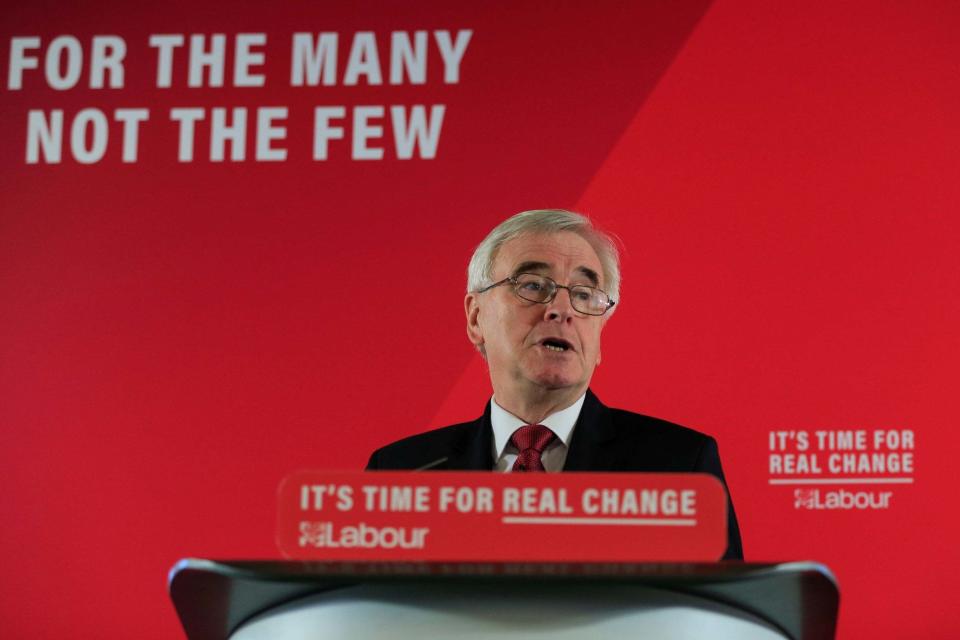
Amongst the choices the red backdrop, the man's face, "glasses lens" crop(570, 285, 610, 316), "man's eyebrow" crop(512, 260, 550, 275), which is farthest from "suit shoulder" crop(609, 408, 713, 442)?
the red backdrop

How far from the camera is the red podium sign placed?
2.76ft

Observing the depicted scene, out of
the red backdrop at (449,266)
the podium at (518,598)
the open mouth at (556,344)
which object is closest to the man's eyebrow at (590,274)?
the open mouth at (556,344)

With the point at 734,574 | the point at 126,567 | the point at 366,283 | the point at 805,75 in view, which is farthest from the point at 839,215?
the point at 734,574

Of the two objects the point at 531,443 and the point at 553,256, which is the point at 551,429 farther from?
the point at 553,256

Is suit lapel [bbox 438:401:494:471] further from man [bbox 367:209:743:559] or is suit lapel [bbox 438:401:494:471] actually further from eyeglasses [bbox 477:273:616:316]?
eyeglasses [bbox 477:273:616:316]

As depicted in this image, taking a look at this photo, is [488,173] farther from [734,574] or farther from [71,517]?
[734,574]

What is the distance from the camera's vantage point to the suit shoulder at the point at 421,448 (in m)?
2.55

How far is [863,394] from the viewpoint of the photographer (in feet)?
9.30

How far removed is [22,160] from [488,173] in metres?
1.24

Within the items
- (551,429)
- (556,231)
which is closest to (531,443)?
(551,429)

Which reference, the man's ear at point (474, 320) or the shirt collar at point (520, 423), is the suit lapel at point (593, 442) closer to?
the shirt collar at point (520, 423)

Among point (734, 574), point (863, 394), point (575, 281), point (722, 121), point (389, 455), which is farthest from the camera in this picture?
point (722, 121)

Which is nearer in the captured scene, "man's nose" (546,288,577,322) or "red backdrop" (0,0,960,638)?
"man's nose" (546,288,577,322)

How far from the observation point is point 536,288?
7.93ft
